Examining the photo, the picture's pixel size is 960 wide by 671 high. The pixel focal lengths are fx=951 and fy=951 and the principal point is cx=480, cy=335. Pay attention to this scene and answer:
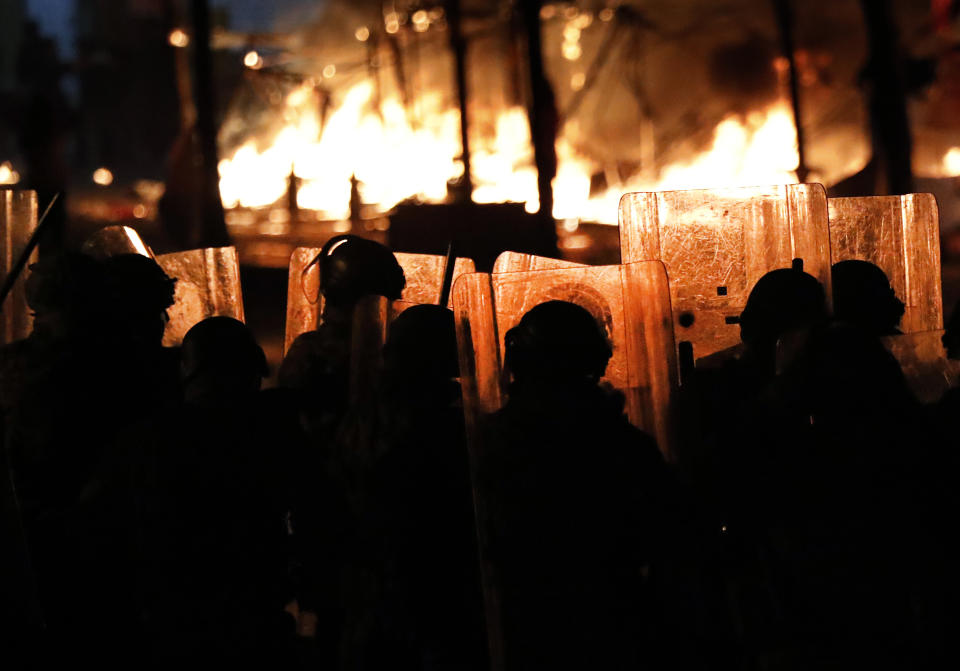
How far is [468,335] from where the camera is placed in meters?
2.93

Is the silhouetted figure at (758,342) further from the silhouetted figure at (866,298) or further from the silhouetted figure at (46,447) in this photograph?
the silhouetted figure at (46,447)

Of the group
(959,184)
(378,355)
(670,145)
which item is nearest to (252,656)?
(378,355)

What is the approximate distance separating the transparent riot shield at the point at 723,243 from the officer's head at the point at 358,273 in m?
0.97

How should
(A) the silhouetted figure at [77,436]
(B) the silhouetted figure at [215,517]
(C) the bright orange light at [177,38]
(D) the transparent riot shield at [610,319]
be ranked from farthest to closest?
(C) the bright orange light at [177,38], (D) the transparent riot shield at [610,319], (A) the silhouetted figure at [77,436], (B) the silhouetted figure at [215,517]

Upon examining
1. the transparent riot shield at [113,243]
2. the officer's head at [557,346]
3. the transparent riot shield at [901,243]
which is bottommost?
the officer's head at [557,346]

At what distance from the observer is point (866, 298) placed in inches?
145

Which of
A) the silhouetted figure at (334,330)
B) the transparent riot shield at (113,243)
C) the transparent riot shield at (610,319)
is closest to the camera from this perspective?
the transparent riot shield at (610,319)

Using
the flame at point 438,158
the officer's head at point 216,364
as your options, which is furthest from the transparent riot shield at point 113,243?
the flame at point 438,158

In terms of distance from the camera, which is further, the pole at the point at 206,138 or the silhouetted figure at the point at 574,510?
the pole at the point at 206,138

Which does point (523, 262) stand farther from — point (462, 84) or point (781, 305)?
point (462, 84)

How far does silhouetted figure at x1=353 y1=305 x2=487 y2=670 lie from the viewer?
2.95 meters

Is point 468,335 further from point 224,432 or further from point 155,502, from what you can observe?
point 155,502

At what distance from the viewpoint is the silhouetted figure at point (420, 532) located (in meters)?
2.95

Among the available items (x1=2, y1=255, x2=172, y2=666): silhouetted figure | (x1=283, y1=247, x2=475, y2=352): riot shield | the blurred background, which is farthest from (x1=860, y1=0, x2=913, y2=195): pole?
(x1=2, y1=255, x2=172, y2=666): silhouetted figure
